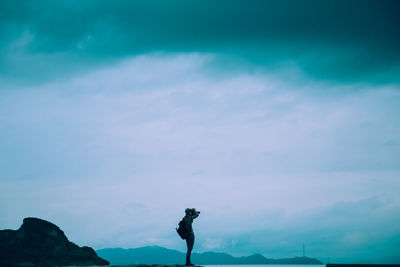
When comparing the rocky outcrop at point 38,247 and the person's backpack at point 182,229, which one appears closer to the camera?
the person's backpack at point 182,229

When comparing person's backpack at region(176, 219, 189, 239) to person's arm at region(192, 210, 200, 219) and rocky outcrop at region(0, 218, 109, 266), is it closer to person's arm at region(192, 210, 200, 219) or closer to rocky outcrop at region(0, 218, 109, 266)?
person's arm at region(192, 210, 200, 219)

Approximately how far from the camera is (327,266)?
26.3 meters

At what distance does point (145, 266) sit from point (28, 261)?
416 ft

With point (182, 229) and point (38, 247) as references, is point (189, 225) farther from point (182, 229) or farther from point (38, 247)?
point (38, 247)

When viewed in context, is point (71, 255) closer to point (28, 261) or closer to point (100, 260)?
point (28, 261)

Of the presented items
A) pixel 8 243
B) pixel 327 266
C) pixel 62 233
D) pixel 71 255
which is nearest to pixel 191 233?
pixel 327 266

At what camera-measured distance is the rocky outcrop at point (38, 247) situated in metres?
→ 127

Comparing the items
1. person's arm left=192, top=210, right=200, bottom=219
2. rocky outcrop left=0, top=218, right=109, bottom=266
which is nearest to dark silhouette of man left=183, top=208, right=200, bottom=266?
person's arm left=192, top=210, right=200, bottom=219

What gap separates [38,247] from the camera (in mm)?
145625

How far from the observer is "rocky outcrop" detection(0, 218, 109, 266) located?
418ft

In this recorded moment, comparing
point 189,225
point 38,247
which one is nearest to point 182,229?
point 189,225

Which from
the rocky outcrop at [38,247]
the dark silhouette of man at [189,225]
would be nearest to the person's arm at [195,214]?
the dark silhouette of man at [189,225]

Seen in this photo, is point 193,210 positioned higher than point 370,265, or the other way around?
point 193,210

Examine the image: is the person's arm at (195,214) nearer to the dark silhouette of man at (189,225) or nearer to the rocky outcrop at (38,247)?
the dark silhouette of man at (189,225)
